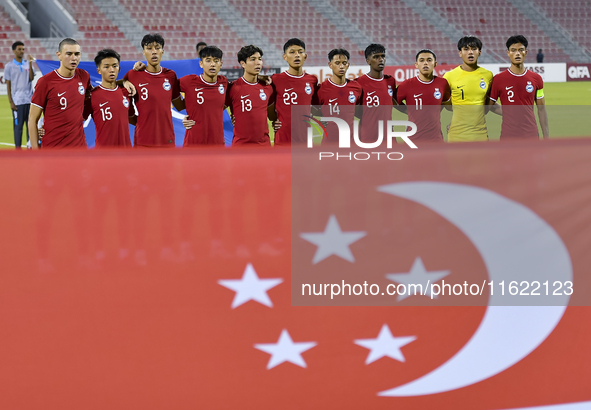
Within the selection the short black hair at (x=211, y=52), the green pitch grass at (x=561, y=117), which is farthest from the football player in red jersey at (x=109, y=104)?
the green pitch grass at (x=561, y=117)

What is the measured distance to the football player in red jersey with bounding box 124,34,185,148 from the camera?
568 cm

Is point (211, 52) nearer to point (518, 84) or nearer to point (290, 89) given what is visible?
point (290, 89)

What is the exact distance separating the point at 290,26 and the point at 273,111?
97.0 ft

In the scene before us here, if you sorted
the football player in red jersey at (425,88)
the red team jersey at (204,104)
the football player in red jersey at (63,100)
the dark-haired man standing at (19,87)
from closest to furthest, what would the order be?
the football player in red jersey at (63,100) < the red team jersey at (204,104) < the football player in red jersey at (425,88) < the dark-haired man standing at (19,87)

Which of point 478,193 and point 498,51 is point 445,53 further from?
point 478,193

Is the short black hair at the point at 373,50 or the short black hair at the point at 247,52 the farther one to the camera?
the short black hair at the point at 373,50

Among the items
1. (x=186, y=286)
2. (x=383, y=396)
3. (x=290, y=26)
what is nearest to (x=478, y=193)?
(x=383, y=396)

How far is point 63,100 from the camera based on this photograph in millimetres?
5332

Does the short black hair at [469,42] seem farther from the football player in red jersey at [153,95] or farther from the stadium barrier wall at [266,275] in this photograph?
the stadium barrier wall at [266,275]

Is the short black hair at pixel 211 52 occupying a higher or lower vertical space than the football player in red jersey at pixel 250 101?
higher

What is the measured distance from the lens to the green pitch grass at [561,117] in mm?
11050

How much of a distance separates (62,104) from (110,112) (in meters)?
0.40

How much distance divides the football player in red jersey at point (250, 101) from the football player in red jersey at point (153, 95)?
0.62m

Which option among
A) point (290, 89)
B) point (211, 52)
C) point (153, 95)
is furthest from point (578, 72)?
point (153, 95)
